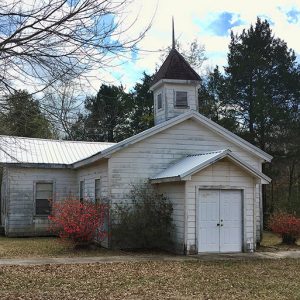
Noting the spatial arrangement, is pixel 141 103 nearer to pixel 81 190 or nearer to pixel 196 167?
pixel 81 190

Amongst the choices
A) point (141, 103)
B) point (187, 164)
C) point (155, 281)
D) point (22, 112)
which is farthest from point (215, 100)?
point (22, 112)

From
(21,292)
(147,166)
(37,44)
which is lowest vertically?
A: (21,292)

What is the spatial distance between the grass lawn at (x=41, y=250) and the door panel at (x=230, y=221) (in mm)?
3613

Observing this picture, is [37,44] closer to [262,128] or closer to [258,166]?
[258,166]

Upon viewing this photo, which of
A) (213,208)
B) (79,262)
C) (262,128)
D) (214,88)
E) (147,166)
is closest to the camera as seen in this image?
(79,262)

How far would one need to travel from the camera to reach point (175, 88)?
2150 cm

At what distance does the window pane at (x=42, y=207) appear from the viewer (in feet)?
79.5

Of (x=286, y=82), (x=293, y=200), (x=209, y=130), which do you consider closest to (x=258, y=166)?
(x=209, y=130)

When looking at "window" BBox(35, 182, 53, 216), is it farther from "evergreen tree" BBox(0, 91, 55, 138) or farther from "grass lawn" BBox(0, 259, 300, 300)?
"evergreen tree" BBox(0, 91, 55, 138)

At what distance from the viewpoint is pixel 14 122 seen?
27.7 ft

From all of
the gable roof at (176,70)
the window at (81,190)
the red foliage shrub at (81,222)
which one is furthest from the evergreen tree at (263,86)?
the red foliage shrub at (81,222)

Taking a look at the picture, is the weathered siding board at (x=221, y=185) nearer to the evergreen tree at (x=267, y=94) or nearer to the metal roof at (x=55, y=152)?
the metal roof at (x=55, y=152)

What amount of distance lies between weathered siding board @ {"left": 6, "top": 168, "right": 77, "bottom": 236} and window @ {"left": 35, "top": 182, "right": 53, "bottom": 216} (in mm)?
223

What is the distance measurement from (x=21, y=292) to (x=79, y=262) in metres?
4.20
